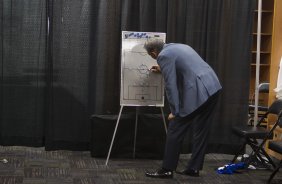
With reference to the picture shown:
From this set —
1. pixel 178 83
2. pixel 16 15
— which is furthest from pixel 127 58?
pixel 16 15

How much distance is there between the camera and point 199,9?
17.1 ft

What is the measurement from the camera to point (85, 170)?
14.5ft

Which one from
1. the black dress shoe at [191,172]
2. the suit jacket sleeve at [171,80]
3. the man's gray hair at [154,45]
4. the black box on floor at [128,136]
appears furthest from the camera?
the black box on floor at [128,136]

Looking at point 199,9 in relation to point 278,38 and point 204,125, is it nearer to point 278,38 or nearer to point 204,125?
point 278,38

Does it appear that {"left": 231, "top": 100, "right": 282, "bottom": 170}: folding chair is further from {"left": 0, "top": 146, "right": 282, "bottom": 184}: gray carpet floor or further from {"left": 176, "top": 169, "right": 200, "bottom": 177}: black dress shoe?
{"left": 176, "top": 169, "right": 200, "bottom": 177}: black dress shoe

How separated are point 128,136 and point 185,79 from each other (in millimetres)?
1167

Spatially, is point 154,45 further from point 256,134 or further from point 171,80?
point 256,134

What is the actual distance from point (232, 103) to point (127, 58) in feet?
4.73

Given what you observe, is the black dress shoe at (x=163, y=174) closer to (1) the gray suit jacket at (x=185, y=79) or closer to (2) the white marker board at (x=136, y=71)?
(1) the gray suit jacket at (x=185, y=79)

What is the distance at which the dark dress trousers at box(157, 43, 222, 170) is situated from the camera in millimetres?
4008

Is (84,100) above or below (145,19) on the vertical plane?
below

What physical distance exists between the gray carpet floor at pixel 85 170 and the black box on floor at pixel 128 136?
10cm

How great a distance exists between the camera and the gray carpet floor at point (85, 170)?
4.07m

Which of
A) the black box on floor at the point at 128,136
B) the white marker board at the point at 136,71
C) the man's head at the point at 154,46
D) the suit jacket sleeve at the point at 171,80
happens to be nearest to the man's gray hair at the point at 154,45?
the man's head at the point at 154,46
